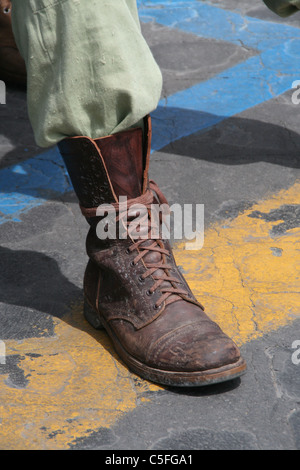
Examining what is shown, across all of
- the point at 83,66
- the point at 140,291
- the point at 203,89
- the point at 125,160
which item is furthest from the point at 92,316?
the point at 203,89

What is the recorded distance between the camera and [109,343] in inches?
66.1

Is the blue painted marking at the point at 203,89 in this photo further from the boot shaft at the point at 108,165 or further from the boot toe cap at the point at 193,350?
the boot toe cap at the point at 193,350

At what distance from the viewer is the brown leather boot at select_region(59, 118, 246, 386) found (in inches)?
57.4

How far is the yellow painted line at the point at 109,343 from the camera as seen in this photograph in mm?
1407

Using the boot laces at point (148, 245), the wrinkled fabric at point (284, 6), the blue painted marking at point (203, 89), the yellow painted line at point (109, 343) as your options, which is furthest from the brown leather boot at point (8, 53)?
the boot laces at point (148, 245)

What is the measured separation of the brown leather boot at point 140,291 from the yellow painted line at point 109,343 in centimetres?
8

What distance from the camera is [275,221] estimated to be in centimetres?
224

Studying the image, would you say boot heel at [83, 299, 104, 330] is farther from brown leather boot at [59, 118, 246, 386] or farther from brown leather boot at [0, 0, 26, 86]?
brown leather boot at [0, 0, 26, 86]

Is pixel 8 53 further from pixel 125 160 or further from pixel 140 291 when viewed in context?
pixel 140 291

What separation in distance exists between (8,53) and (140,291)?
2093 millimetres

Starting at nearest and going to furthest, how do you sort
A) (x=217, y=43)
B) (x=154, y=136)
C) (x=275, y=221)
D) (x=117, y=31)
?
(x=117, y=31)
(x=275, y=221)
(x=154, y=136)
(x=217, y=43)

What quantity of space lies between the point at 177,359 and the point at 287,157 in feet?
4.68
